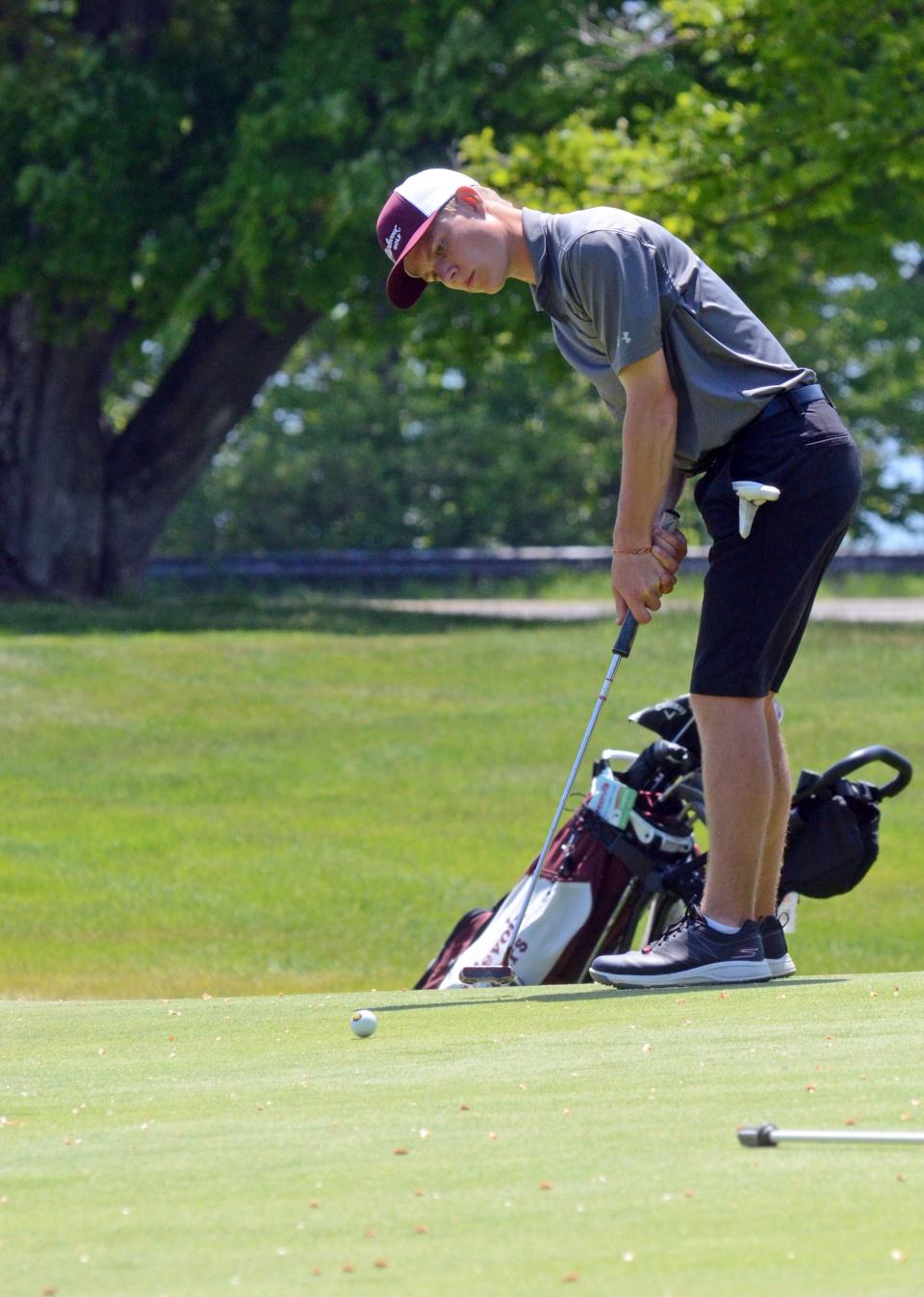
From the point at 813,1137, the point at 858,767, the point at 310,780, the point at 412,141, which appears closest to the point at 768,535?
the point at 858,767

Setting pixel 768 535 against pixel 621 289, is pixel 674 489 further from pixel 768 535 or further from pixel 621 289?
pixel 621 289

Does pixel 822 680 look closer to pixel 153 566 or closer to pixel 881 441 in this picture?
pixel 153 566

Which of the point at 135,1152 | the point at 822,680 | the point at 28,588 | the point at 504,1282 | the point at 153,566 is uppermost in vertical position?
the point at 504,1282

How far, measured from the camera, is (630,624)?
5094mm

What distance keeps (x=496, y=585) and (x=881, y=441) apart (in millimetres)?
12473

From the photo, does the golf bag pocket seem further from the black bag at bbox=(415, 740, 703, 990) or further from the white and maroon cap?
the white and maroon cap

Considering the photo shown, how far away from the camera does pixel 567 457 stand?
3853 centimetres

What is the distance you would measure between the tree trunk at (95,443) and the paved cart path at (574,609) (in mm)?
2620

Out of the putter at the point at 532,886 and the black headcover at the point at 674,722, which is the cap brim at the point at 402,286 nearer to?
the putter at the point at 532,886

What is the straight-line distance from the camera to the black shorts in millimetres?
4785

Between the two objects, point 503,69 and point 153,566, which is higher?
point 503,69

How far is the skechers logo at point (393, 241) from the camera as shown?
4816 mm

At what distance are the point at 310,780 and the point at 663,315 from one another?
8.22 m

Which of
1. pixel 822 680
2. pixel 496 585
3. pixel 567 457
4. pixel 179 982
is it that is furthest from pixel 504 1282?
pixel 567 457
